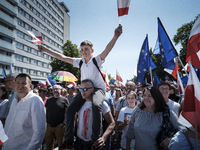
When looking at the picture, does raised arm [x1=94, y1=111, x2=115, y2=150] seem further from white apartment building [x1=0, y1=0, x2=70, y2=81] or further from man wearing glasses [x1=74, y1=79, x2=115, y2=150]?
white apartment building [x1=0, y1=0, x2=70, y2=81]

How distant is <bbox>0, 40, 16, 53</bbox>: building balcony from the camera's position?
26.3 m

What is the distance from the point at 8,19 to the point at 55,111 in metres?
30.6

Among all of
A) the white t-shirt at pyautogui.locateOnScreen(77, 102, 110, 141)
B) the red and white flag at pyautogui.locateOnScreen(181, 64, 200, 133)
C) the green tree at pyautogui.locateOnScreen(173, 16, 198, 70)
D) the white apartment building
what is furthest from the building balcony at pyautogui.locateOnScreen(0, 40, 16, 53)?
the green tree at pyautogui.locateOnScreen(173, 16, 198, 70)

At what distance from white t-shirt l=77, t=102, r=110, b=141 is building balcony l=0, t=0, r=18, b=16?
31999 mm

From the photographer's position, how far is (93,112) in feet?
7.55

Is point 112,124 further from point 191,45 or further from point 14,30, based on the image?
point 14,30

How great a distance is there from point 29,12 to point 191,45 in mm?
41154

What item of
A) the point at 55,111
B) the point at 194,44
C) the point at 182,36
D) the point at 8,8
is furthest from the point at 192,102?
the point at 8,8

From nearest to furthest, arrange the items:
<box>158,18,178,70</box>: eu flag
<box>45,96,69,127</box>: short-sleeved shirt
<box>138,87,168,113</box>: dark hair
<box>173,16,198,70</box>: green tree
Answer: <box>138,87,168,113</box>: dark hair < <box>158,18,178,70</box>: eu flag < <box>45,96,69,127</box>: short-sleeved shirt < <box>173,16,198,70</box>: green tree

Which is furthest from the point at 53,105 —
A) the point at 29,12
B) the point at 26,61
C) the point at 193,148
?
the point at 29,12

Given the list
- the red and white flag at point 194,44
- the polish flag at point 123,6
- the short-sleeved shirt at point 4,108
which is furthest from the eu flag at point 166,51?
the short-sleeved shirt at point 4,108

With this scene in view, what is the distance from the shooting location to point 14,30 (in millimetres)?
30641

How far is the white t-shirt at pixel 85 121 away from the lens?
242cm

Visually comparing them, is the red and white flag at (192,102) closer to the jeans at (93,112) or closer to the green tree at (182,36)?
the jeans at (93,112)
